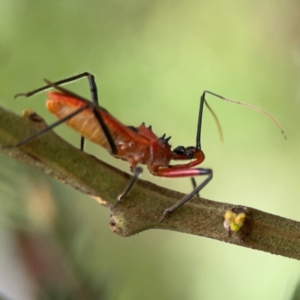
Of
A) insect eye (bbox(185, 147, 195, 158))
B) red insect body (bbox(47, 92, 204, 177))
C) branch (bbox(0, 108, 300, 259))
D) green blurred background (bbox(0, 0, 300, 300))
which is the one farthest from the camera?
green blurred background (bbox(0, 0, 300, 300))

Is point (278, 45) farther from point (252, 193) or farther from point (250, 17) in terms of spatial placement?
point (252, 193)

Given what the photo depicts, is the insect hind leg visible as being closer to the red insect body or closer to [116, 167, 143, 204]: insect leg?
[116, 167, 143, 204]: insect leg

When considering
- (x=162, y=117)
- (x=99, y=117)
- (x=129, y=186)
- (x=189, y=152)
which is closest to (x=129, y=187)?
(x=129, y=186)

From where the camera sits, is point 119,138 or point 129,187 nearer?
point 129,187

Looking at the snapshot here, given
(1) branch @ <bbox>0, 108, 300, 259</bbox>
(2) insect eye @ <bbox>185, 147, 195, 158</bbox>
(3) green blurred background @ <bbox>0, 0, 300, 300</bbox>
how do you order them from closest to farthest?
(1) branch @ <bbox>0, 108, 300, 259</bbox>
(2) insect eye @ <bbox>185, 147, 195, 158</bbox>
(3) green blurred background @ <bbox>0, 0, 300, 300</bbox>

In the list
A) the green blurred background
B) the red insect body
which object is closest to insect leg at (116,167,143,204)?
the red insect body

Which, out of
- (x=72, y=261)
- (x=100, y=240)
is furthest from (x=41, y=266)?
(x=100, y=240)

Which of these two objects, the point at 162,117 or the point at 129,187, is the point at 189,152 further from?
the point at 162,117
